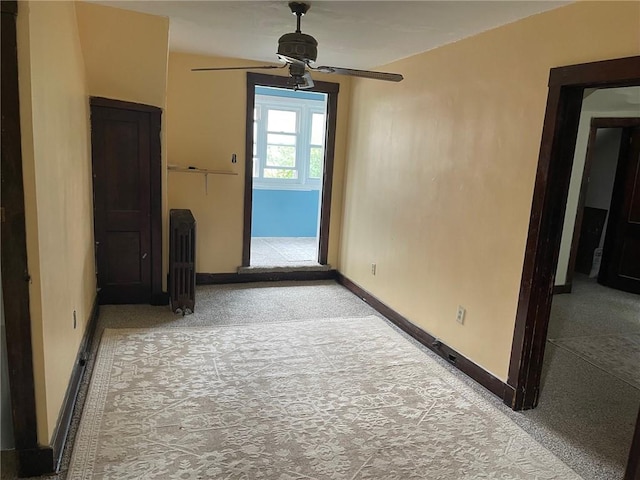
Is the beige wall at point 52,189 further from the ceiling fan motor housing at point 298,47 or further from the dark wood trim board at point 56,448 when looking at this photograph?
the ceiling fan motor housing at point 298,47

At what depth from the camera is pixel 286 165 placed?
7.45 metres

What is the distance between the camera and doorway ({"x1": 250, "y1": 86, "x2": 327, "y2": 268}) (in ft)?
23.6

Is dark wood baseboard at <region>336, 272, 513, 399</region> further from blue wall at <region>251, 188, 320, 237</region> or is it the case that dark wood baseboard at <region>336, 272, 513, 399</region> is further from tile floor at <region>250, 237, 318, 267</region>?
blue wall at <region>251, 188, 320, 237</region>

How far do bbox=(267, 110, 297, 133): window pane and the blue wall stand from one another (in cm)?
100

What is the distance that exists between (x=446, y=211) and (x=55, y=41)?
2531 mm

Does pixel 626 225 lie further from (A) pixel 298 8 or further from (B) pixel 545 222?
(A) pixel 298 8

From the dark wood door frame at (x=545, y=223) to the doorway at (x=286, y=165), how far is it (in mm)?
4609

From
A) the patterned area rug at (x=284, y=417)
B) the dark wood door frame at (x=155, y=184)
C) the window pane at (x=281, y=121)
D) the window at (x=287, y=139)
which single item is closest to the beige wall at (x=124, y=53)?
the dark wood door frame at (x=155, y=184)

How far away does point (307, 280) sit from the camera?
16.7ft

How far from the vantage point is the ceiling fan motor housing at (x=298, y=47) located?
252 cm

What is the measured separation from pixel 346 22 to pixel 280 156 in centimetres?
459

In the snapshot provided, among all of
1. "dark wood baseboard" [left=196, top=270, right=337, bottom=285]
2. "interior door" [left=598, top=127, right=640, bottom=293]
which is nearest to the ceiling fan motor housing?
"dark wood baseboard" [left=196, top=270, right=337, bottom=285]

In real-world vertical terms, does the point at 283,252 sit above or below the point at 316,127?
below

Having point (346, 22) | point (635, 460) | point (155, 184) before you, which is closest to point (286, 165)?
point (155, 184)
